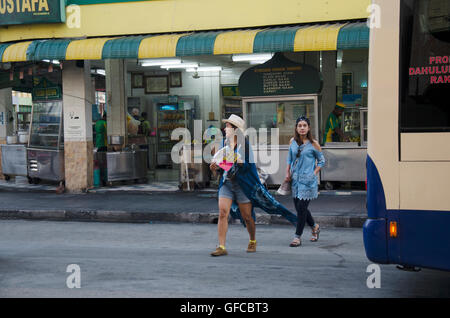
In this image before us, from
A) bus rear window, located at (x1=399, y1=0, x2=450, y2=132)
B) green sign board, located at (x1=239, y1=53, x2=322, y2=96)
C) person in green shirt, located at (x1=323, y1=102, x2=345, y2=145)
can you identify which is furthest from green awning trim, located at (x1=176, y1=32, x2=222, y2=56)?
bus rear window, located at (x1=399, y1=0, x2=450, y2=132)

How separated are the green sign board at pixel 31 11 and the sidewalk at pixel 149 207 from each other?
4384 millimetres

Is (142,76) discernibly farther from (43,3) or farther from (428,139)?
(428,139)

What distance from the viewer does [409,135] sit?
5.15 metres

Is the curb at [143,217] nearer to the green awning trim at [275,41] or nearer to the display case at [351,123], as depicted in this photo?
the green awning trim at [275,41]

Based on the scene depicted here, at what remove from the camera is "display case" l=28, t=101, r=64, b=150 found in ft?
53.2

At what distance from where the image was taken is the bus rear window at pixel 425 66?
5004 mm

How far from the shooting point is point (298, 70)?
1438 centimetres

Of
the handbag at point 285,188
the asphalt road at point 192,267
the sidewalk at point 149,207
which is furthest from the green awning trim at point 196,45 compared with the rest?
the handbag at point 285,188

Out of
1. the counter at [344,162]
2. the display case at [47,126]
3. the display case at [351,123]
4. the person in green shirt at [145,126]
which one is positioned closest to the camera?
the counter at [344,162]

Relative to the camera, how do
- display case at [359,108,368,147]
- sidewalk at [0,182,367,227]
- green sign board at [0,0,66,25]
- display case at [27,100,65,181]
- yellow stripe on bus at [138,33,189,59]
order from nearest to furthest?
sidewalk at [0,182,367,227], yellow stripe on bus at [138,33,189,59], display case at [359,108,368,147], green sign board at [0,0,66,25], display case at [27,100,65,181]

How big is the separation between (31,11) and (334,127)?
8040 mm

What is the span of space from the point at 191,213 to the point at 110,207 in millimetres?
2042

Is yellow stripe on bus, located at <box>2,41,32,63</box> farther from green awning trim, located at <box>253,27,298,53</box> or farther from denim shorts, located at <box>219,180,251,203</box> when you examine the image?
denim shorts, located at <box>219,180,251,203</box>

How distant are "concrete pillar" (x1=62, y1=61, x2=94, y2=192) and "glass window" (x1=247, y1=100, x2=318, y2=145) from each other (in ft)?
13.5
